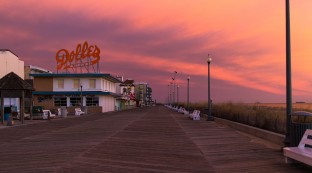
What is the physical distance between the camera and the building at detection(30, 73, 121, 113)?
221 feet

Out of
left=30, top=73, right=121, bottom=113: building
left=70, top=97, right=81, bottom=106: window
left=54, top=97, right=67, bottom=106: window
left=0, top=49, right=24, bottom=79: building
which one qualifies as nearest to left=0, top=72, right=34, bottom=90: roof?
left=0, top=49, right=24, bottom=79: building

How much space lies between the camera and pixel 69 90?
67938mm

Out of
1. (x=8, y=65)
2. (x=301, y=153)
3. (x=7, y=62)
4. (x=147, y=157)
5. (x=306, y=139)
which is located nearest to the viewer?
(x=301, y=153)

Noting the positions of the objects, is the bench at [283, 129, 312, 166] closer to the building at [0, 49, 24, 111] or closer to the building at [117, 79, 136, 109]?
the building at [0, 49, 24, 111]

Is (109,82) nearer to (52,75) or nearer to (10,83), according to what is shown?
(52,75)

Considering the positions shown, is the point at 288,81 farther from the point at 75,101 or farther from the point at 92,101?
the point at 75,101

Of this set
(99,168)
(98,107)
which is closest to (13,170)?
(99,168)

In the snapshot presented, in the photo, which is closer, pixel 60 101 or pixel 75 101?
pixel 75 101

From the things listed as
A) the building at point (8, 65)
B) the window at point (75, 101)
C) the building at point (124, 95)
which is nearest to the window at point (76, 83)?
the window at point (75, 101)

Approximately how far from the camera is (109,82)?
259 ft

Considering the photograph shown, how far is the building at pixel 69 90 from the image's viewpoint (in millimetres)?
67500

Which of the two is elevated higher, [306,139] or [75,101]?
[75,101]

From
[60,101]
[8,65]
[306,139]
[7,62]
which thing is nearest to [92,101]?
[60,101]

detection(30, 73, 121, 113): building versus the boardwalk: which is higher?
detection(30, 73, 121, 113): building
